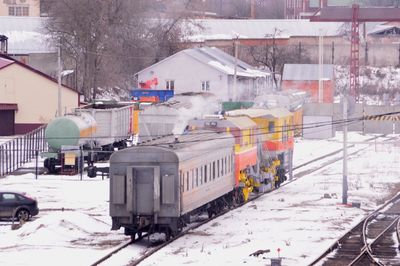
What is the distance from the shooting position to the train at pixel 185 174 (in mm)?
28484

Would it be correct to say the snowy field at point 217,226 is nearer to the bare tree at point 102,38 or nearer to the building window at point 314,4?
the bare tree at point 102,38

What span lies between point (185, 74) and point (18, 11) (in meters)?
35.6

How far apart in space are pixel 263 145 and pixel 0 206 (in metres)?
12.1

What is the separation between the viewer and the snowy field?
1059 inches

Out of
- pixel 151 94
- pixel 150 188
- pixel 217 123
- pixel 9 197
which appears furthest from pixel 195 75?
pixel 150 188

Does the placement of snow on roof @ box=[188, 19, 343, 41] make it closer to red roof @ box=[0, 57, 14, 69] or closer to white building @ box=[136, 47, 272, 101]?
white building @ box=[136, 47, 272, 101]

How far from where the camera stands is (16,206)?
3394cm

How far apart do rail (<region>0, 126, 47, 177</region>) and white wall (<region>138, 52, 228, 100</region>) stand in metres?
23.5

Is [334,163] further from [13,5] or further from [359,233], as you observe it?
[13,5]

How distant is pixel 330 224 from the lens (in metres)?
33.2

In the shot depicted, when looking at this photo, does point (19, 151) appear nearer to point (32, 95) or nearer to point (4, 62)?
point (32, 95)

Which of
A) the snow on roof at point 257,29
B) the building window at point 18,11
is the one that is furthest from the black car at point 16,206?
the building window at point 18,11

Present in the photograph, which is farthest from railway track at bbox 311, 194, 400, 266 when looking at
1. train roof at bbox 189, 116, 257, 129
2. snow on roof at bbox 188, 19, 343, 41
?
snow on roof at bbox 188, 19, 343, 41

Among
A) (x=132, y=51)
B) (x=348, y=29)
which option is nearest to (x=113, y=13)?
(x=132, y=51)
